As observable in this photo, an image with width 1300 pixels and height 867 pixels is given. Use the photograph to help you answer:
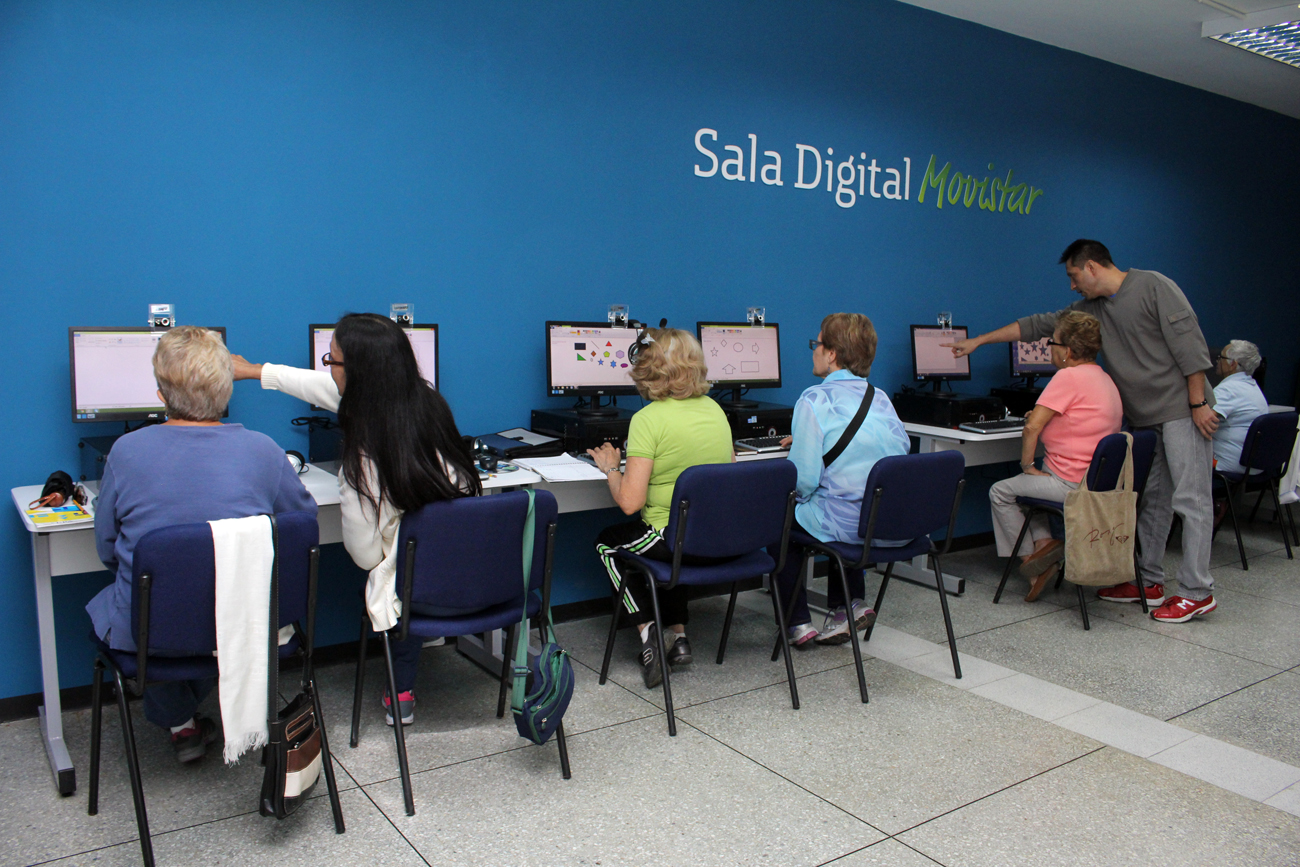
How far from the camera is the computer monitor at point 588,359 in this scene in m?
3.40

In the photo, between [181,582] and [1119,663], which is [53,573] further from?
[1119,663]

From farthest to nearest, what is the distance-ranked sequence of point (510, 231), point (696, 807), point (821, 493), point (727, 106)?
point (727, 106) → point (510, 231) → point (821, 493) → point (696, 807)

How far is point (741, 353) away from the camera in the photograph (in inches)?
154

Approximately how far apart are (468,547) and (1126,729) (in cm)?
210

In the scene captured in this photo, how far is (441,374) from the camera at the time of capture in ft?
11.0

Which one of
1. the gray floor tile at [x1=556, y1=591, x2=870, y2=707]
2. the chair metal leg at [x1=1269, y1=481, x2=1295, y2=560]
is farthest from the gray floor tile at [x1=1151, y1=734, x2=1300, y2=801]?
the chair metal leg at [x1=1269, y1=481, x2=1295, y2=560]

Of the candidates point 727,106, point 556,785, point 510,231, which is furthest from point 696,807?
point 727,106

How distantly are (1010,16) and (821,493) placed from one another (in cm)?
300

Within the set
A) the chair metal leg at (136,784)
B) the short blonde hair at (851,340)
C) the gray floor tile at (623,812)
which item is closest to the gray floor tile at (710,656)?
the gray floor tile at (623,812)

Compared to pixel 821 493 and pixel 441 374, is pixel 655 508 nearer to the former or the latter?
pixel 821 493

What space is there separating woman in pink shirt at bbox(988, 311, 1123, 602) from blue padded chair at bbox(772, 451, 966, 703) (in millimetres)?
1004

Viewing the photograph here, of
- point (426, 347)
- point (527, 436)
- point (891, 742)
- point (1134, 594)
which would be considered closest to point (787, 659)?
point (891, 742)

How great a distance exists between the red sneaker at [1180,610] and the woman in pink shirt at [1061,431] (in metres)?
0.45

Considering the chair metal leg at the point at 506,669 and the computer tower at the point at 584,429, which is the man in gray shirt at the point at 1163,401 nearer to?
the computer tower at the point at 584,429
